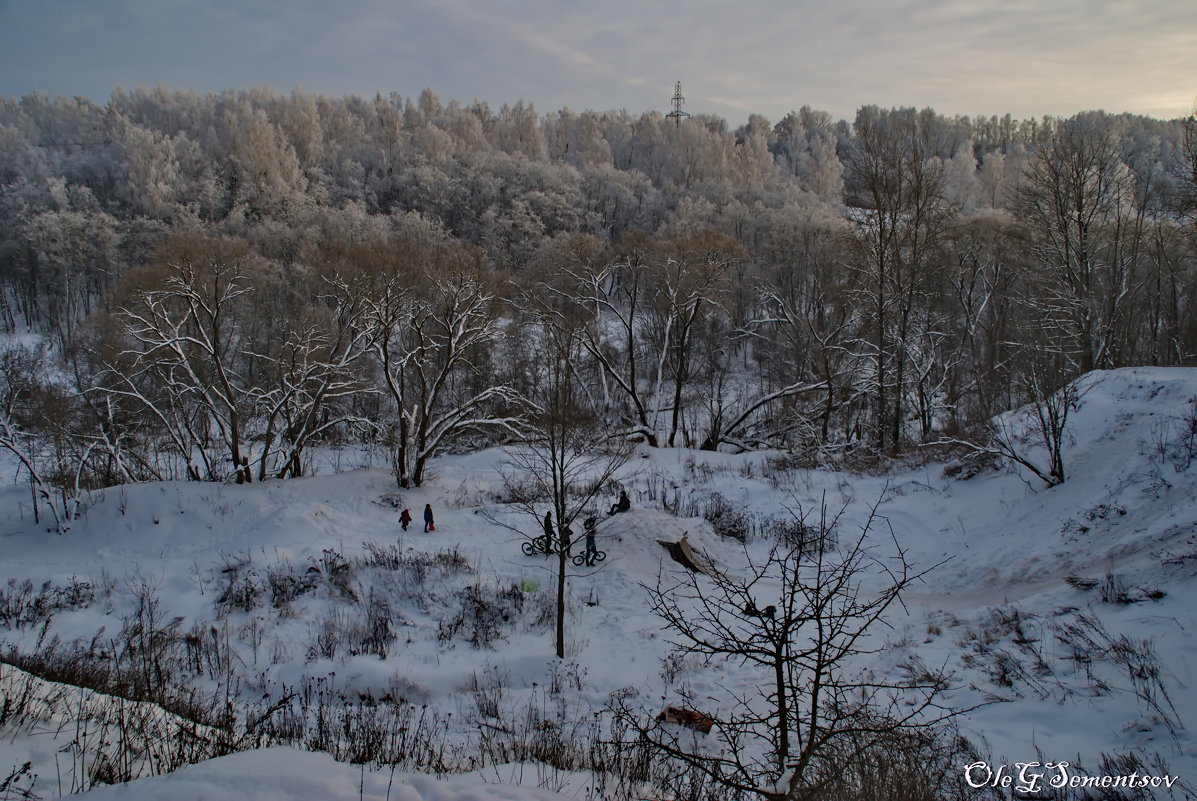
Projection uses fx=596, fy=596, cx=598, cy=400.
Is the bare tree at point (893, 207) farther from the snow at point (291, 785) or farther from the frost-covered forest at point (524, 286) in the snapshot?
the snow at point (291, 785)

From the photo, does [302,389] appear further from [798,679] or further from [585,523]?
[798,679]

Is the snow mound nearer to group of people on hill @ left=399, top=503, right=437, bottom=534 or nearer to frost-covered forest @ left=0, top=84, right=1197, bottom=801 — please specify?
frost-covered forest @ left=0, top=84, right=1197, bottom=801

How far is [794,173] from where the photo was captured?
88375 millimetres

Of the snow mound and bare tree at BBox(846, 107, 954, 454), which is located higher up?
bare tree at BBox(846, 107, 954, 454)

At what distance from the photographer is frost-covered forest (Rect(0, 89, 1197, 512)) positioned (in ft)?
65.5

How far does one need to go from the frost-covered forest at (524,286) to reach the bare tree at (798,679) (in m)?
6.53

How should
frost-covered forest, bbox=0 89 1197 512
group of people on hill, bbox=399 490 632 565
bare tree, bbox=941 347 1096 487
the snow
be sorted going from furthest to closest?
frost-covered forest, bbox=0 89 1197 512, group of people on hill, bbox=399 490 632 565, bare tree, bbox=941 347 1096 487, the snow

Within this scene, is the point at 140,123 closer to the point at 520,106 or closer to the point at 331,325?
the point at 520,106

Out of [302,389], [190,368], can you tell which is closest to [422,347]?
[302,389]

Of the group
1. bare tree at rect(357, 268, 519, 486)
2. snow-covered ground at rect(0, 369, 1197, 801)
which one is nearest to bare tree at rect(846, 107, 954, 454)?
snow-covered ground at rect(0, 369, 1197, 801)

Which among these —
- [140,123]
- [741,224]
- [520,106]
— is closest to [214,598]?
[741,224]

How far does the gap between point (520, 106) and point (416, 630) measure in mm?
100581

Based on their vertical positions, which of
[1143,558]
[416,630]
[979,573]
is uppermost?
[1143,558]

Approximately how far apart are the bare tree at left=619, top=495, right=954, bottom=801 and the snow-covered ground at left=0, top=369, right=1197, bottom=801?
24.2 inches
